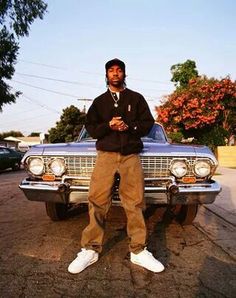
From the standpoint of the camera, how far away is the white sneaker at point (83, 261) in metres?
3.48

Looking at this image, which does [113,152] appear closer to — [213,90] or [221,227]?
[221,227]

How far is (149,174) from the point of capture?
14.8ft

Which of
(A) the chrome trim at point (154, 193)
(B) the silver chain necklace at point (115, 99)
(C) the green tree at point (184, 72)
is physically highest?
(C) the green tree at point (184, 72)

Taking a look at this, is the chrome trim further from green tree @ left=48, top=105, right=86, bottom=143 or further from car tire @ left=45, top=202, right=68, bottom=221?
green tree @ left=48, top=105, right=86, bottom=143

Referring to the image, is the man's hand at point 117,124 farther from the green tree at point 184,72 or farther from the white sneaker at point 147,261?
the green tree at point 184,72

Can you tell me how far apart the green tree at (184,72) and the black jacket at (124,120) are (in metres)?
27.0

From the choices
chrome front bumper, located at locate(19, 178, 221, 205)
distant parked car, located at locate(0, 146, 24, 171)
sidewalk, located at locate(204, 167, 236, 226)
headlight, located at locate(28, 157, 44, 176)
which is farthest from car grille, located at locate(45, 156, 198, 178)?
distant parked car, located at locate(0, 146, 24, 171)

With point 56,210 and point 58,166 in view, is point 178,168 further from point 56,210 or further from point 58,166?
point 56,210

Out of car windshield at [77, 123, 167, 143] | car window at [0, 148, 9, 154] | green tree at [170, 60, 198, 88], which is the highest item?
green tree at [170, 60, 198, 88]

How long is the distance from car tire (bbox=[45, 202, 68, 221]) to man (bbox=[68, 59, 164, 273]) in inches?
67.4

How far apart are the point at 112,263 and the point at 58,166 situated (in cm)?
138

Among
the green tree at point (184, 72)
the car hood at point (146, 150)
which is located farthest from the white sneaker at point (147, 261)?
the green tree at point (184, 72)

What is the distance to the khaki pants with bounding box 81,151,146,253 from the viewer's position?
3670 mm

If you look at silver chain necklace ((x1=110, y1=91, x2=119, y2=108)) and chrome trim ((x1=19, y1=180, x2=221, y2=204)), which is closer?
silver chain necklace ((x1=110, y1=91, x2=119, y2=108))
